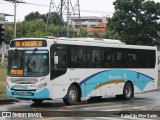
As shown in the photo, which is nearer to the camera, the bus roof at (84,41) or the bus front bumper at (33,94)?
the bus front bumper at (33,94)

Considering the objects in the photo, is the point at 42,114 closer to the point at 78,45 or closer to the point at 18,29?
Result: the point at 78,45

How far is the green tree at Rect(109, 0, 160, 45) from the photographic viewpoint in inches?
2800

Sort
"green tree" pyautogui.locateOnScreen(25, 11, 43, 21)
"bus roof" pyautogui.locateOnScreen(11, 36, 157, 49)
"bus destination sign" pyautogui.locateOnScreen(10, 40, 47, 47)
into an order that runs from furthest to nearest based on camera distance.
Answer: "green tree" pyautogui.locateOnScreen(25, 11, 43, 21) < "bus roof" pyautogui.locateOnScreen(11, 36, 157, 49) < "bus destination sign" pyautogui.locateOnScreen(10, 40, 47, 47)

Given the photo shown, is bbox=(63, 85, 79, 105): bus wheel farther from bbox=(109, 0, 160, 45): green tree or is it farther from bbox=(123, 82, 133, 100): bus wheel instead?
bbox=(109, 0, 160, 45): green tree

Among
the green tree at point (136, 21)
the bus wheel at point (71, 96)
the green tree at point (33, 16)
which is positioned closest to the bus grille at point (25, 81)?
the bus wheel at point (71, 96)

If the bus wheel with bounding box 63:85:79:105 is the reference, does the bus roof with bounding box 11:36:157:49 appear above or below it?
above

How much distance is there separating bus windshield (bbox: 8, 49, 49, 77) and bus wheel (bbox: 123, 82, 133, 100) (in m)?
6.96

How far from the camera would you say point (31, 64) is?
19.9 meters

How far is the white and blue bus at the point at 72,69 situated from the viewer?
65.1ft

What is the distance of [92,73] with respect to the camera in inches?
893

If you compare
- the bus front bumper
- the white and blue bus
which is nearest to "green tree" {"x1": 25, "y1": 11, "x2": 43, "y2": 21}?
the white and blue bus

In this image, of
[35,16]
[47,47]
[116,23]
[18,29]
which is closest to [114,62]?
[47,47]

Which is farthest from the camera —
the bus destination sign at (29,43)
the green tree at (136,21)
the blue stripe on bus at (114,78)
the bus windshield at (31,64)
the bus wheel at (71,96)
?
the green tree at (136,21)

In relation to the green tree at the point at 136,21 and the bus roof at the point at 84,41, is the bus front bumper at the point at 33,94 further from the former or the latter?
the green tree at the point at 136,21
